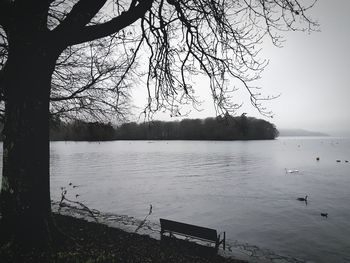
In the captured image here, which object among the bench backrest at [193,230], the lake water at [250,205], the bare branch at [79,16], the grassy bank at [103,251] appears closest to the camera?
the grassy bank at [103,251]

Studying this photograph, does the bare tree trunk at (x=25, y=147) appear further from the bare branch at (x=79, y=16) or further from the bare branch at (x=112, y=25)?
the bare branch at (x=112, y=25)

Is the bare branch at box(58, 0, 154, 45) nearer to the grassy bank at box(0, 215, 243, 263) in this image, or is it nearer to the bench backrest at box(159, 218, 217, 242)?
the grassy bank at box(0, 215, 243, 263)

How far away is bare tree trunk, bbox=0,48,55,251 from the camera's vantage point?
5508 mm

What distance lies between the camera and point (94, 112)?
34.7 feet

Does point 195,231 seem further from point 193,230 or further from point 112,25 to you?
point 112,25

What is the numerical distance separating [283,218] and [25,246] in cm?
1583

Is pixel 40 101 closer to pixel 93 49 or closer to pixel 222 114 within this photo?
pixel 222 114

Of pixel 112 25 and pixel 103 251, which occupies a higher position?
pixel 112 25

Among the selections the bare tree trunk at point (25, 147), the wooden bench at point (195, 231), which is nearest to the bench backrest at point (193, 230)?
the wooden bench at point (195, 231)

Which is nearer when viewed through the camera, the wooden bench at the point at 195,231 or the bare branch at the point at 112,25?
the bare branch at the point at 112,25

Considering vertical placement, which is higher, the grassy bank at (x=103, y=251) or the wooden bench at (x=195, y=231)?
the grassy bank at (x=103, y=251)

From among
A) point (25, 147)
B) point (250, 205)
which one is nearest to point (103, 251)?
point (25, 147)

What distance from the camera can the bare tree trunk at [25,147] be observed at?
5.51 metres

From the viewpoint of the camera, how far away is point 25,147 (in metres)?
5.49
